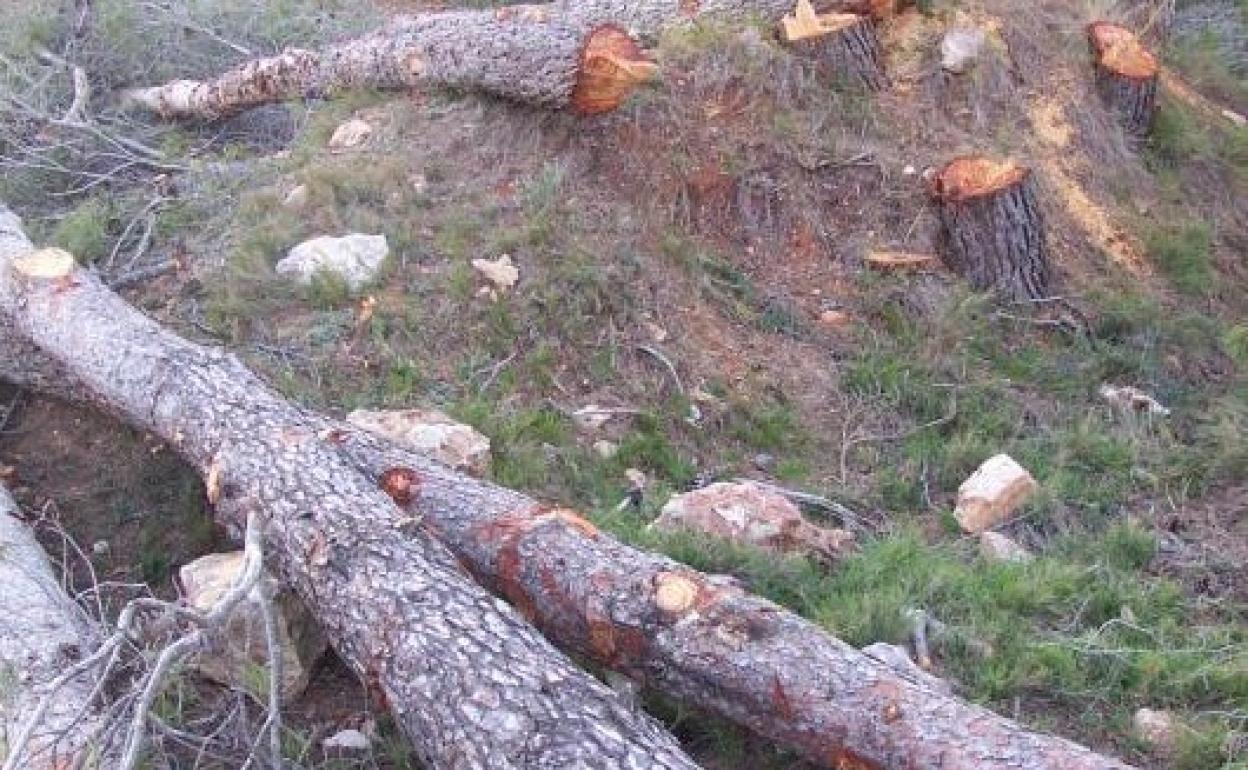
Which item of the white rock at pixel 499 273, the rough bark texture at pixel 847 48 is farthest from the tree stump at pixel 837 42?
the white rock at pixel 499 273

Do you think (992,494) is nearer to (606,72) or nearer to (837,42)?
(606,72)

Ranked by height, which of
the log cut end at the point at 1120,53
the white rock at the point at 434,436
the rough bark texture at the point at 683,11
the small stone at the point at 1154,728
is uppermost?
the rough bark texture at the point at 683,11

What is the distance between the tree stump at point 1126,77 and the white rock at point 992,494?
3.04 metres

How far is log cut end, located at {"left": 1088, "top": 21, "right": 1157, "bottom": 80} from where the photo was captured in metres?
7.00

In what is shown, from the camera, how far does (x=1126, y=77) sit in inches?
275

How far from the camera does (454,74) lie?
20.6 ft

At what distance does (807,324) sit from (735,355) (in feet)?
1.41

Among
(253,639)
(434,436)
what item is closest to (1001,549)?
(434,436)

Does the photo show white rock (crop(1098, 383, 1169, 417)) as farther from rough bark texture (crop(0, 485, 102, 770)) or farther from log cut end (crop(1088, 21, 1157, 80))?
rough bark texture (crop(0, 485, 102, 770))

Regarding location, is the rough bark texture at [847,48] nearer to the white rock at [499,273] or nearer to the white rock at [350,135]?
the white rock at [499,273]

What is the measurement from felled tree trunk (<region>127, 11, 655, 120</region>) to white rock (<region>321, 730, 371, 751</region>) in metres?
3.20

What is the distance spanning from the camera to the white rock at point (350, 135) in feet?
20.8

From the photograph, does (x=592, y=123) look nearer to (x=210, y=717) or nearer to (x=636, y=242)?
(x=636, y=242)

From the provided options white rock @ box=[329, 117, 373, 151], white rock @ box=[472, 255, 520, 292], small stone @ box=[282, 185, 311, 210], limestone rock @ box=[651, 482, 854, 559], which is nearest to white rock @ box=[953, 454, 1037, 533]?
limestone rock @ box=[651, 482, 854, 559]
